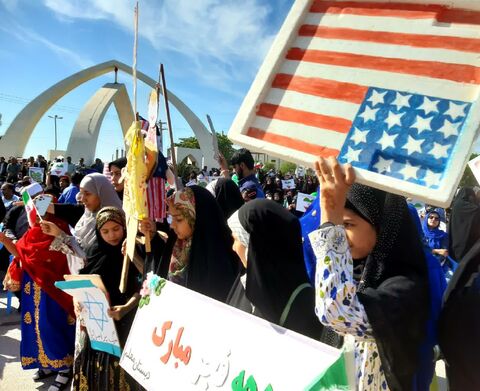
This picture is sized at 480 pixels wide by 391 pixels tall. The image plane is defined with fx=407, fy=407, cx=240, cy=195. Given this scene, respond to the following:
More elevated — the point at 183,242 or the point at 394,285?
the point at 394,285

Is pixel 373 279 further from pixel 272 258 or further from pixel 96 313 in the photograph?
pixel 96 313

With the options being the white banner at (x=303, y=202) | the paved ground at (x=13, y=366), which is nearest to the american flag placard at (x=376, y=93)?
the paved ground at (x=13, y=366)

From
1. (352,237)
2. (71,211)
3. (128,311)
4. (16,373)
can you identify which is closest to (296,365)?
(352,237)

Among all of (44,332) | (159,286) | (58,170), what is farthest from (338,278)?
(58,170)

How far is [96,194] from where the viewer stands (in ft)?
10.7

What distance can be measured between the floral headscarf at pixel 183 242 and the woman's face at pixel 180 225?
0.5 inches

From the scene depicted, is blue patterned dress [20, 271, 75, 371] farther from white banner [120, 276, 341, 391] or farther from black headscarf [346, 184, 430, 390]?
black headscarf [346, 184, 430, 390]

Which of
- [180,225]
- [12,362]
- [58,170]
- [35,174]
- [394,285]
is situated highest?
[394,285]

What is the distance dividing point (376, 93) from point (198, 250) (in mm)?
1483

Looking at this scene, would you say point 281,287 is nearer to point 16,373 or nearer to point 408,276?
point 408,276

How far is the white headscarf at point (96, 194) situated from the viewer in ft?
10.3

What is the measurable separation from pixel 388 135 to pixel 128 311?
1.93 m

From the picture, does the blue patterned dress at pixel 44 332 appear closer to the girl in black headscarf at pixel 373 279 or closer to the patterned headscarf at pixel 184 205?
the patterned headscarf at pixel 184 205

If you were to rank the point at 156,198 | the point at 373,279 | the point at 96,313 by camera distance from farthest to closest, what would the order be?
the point at 96,313 < the point at 156,198 < the point at 373,279
